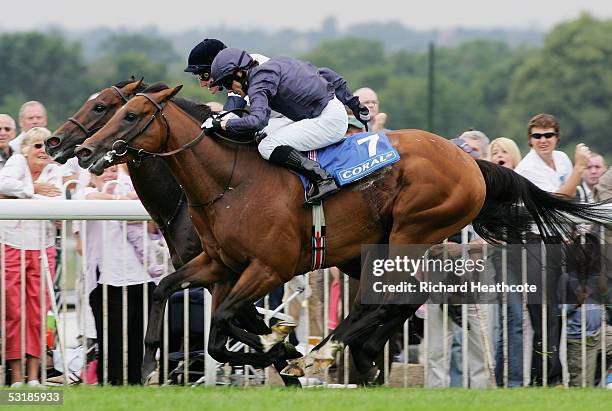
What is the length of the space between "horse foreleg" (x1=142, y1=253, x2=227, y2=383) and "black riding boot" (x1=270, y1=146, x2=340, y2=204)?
27.4 inches

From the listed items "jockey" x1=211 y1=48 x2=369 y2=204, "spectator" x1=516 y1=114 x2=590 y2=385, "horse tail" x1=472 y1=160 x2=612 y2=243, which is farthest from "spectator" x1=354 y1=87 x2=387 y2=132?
"jockey" x1=211 y1=48 x2=369 y2=204

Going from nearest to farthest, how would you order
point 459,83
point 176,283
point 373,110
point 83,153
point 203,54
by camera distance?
point 83,153, point 176,283, point 203,54, point 373,110, point 459,83

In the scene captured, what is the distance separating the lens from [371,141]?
7594 mm

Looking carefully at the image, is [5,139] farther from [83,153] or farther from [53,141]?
[83,153]

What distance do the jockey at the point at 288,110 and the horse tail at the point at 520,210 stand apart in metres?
1.13

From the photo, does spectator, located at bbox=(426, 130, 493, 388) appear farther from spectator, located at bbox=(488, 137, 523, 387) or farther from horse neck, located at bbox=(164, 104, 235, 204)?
horse neck, located at bbox=(164, 104, 235, 204)

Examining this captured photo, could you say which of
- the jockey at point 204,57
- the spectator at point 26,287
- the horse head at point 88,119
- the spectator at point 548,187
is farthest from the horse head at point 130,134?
the spectator at point 548,187

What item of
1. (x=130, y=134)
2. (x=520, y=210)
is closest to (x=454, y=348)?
(x=520, y=210)

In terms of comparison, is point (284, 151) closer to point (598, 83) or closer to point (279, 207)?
point (279, 207)

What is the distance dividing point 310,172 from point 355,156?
1.07ft

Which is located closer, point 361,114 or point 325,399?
point 325,399

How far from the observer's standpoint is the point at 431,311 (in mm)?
8148

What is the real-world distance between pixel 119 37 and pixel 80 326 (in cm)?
13649

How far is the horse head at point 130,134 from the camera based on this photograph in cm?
712
